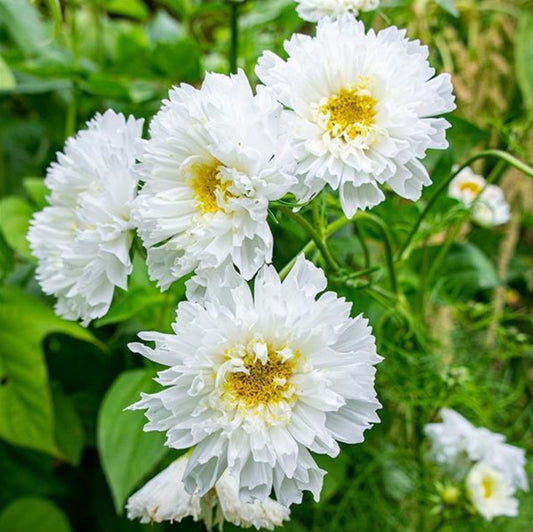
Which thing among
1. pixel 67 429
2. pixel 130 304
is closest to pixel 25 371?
pixel 67 429

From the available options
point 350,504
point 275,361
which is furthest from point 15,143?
point 275,361

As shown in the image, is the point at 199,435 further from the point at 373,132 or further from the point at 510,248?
the point at 510,248

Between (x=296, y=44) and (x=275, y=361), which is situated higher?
(x=296, y=44)

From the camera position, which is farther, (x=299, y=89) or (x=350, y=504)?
(x=350, y=504)

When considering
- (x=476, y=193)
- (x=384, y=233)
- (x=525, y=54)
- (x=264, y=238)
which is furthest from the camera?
(x=525, y=54)

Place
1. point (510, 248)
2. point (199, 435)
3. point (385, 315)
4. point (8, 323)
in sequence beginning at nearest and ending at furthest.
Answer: point (199, 435) → point (385, 315) → point (8, 323) → point (510, 248)

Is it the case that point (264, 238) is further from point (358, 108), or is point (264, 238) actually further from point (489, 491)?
point (489, 491)

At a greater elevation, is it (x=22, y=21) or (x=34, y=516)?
(x=22, y=21)

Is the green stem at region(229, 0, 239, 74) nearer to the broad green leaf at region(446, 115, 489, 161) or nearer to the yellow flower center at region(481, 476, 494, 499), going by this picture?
the broad green leaf at region(446, 115, 489, 161)
